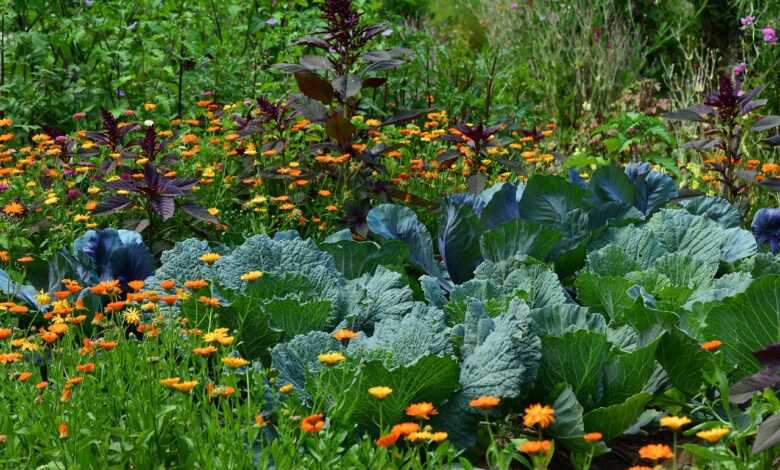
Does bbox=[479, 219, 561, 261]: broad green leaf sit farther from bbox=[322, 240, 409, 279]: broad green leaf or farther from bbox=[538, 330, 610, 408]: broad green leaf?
bbox=[538, 330, 610, 408]: broad green leaf

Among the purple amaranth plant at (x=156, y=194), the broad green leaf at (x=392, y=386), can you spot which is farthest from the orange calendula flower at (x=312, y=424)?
the purple amaranth plant at (x=156, y=194)

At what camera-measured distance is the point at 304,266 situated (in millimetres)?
3127

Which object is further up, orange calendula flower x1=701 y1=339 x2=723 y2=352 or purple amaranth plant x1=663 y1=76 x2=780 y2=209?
purple amaranth plant x1=663 y1=76 x2=780 y2=209

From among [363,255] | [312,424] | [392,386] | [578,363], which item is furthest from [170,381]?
[363,255]

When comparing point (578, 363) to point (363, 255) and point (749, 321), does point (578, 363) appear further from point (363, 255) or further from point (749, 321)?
point (363, 255)

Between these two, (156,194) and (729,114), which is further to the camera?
(729,114)

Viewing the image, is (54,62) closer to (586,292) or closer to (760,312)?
(586,292)

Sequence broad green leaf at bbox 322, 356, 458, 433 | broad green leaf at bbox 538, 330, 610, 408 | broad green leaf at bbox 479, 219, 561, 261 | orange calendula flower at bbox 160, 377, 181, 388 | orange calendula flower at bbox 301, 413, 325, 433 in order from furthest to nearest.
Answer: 1. broad green leaf at bbox 479, 219, 561, 261
2. broad green leaf at bbox 538, 330, 610, 408
3. broad green leaf at bbox 322, 356, 458, 433
4. orange calendula flower at bbox 160, 377, 181, 388
5. orange calendula flower at bbox 301, 413, 325, 433

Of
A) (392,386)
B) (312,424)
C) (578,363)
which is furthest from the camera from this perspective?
(578,363)

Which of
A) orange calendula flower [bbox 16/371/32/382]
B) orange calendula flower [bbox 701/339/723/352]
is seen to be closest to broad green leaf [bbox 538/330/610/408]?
orange calendula flower [bbox 701/339/723/352]

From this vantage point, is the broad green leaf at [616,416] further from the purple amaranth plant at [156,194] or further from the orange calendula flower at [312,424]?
the purple amaranth plant at [156,194]

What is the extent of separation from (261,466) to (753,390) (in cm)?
111

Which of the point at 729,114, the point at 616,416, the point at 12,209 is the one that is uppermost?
the point at 729,114

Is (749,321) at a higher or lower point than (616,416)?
higher
